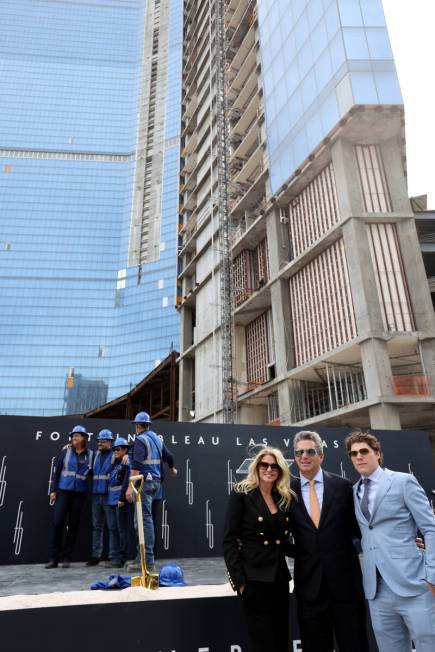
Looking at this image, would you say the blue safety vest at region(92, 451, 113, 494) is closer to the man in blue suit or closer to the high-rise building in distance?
the man in blue suit

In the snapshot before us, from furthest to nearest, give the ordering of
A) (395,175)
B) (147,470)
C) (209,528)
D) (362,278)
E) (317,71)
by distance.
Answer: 1. (317,71)
2. (395,175)
3. (362,278)
4. (209,528)
5. (147,470)

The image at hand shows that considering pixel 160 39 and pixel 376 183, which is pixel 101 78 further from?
pixel 376 183

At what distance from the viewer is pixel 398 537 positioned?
287cm

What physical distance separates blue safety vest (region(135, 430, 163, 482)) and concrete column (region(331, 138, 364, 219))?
858 inches

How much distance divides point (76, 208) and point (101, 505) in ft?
328

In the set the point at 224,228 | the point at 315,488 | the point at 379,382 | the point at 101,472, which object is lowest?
the point at 315,488

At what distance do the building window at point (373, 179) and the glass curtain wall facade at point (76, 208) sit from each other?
6166 centimetres

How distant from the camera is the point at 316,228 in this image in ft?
91.7

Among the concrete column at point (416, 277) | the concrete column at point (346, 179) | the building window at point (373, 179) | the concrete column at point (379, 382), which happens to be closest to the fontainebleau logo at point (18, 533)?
the concrete column at point (379, 382)

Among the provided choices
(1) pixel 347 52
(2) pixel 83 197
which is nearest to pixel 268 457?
(1) pixel 347 52

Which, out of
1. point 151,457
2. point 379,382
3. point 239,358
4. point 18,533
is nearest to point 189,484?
point 151,457

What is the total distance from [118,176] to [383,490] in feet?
361

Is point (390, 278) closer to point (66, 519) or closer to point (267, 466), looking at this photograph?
point (66, 519)

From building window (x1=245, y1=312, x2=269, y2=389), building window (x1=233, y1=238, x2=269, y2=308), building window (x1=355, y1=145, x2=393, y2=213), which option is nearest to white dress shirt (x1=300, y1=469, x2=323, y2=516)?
building window (x1=355, y1=145, x2=393, y2=213)
